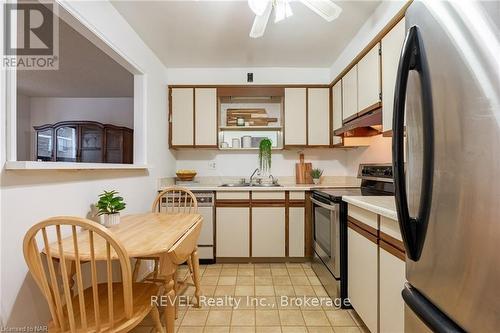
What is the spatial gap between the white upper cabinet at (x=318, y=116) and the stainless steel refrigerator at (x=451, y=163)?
2.41m

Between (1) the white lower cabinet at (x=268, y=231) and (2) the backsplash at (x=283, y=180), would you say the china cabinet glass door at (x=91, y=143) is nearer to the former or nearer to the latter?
(2) the backsplash at (x=283, y=180)

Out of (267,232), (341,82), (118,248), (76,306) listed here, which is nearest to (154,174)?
(267,232)

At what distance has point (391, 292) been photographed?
1.35 metres

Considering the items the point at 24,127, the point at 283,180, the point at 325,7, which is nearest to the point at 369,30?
the point at 325,7

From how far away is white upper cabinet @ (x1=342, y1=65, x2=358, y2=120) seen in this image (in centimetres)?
244

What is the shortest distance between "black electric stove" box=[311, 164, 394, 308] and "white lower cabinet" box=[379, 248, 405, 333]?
0.57 metres

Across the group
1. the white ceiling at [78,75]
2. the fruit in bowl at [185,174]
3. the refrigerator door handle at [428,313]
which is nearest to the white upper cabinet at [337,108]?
the fruit in bowl at [185,174]

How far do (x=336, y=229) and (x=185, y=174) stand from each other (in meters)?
2.02

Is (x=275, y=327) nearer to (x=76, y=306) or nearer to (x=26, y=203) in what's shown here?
(x=76, y=306)

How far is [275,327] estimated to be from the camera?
5.82ft

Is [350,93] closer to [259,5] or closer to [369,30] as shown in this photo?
[369,30]

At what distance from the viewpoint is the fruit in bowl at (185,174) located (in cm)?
325

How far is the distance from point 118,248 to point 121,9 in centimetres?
198

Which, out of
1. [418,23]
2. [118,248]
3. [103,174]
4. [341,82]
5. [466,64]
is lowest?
[118,248]
